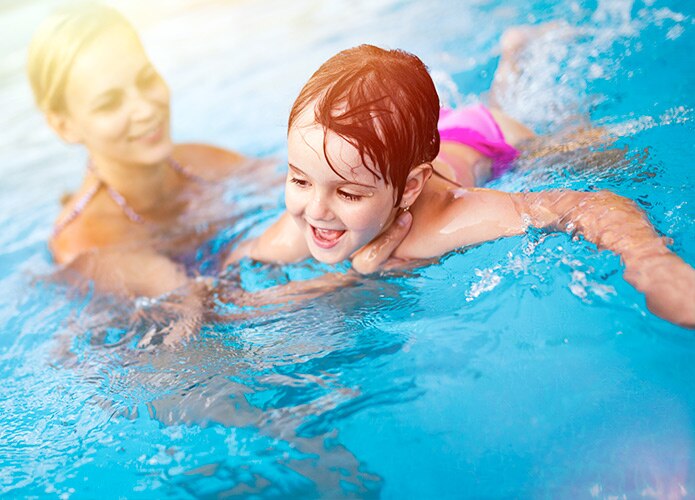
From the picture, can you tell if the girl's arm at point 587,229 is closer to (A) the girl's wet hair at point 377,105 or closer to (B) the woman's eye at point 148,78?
(A) the girl's wet hair at point 377,105

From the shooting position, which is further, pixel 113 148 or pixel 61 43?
Result: pixel 113 148

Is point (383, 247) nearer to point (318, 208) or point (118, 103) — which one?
point (318, 208)

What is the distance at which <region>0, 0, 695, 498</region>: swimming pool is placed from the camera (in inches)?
68.1

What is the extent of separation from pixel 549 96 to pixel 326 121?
211 centimetres

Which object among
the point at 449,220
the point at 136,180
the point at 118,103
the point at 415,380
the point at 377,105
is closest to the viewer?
the point at 377,105

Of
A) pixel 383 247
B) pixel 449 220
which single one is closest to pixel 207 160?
pixel 383 247

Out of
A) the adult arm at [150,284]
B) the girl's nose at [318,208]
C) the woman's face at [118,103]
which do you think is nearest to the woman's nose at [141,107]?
the woman's face at [118,103]

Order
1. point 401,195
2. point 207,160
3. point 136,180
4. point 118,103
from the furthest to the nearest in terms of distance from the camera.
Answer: point 207,160 → point 136,180 → point 118,103 → point 401,195

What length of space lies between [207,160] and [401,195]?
6.23 feet

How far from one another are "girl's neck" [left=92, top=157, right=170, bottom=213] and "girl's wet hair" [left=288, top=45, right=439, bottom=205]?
4.78ft

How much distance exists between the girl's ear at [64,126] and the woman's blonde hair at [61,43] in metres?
0.03

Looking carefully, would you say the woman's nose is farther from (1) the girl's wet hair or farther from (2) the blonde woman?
(1) the girl's wet hair

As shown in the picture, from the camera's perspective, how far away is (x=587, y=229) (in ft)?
6.75

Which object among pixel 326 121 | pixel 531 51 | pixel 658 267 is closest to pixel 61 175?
pixel 531 51
